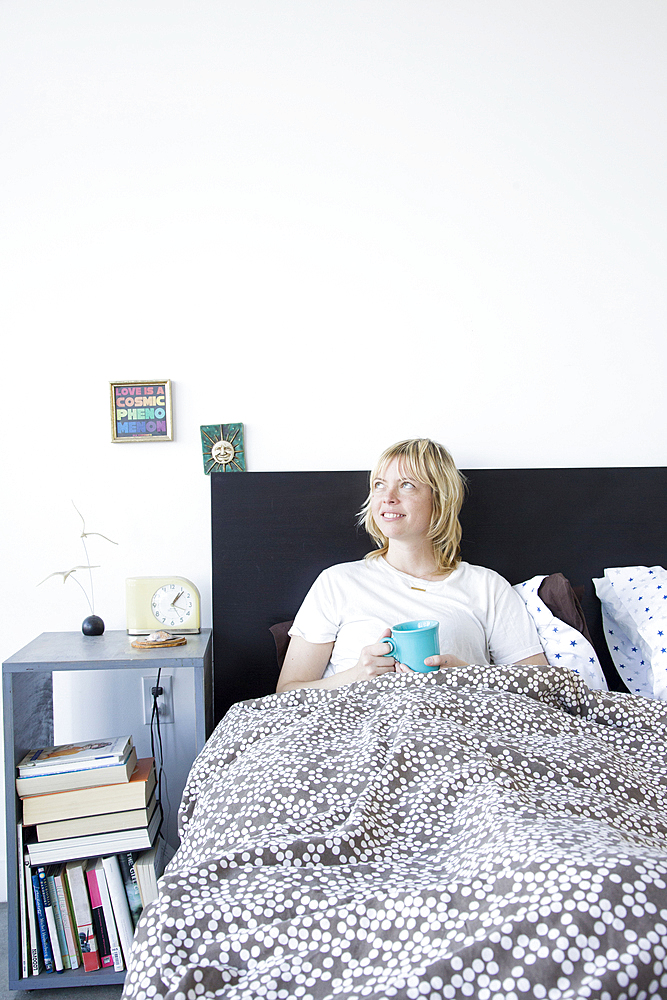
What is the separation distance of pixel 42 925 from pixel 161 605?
75 centimetres

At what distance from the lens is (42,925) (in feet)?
5.16

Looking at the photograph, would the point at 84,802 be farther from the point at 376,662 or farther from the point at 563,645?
the point at 563,645

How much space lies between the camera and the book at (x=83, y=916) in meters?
1.57

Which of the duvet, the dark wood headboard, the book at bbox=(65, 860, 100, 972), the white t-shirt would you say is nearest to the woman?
the white t-shirt

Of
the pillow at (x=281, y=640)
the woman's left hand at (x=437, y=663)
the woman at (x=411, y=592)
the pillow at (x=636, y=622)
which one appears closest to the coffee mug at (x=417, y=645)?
the woman's left hand at (x=437, y=663)

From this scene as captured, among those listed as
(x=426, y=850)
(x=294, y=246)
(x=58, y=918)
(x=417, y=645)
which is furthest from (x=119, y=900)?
(x=294, y=246)

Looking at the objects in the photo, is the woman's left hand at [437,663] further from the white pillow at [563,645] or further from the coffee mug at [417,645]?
the white pillow at [563,645]

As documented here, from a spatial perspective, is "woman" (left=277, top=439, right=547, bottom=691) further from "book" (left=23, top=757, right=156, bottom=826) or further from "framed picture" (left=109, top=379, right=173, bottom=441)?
"framed picture" (left=109, top=379, right=173, bottom=441)

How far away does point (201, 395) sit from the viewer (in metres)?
2.04

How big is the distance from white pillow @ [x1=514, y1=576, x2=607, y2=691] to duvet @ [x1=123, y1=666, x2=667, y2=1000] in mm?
332

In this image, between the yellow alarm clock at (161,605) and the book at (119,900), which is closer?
the book at (119,900)

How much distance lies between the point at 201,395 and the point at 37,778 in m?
1.05

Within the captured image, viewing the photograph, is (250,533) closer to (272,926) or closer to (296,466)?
(296,466)

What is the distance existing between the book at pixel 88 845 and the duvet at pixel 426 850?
1.29 feet
